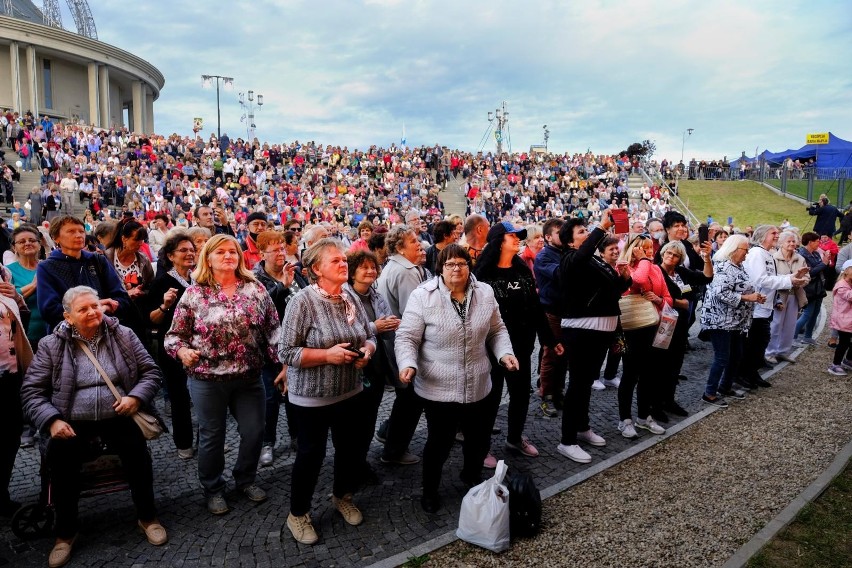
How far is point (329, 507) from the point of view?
4.19 metres

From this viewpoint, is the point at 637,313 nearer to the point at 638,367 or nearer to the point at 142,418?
the point at 638,367

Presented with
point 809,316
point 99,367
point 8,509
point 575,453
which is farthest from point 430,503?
point 809,316

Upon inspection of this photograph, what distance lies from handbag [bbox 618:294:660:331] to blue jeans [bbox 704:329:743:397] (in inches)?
55.6

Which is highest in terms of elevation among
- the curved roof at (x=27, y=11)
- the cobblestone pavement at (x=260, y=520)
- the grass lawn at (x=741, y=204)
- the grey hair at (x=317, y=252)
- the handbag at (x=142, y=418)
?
the curved roof at (x=27, y=11)

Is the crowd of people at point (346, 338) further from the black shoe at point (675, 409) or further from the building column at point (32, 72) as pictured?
the building column at point (32, 72)

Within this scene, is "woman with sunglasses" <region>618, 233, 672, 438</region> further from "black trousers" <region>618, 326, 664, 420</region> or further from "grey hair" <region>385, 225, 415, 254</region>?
"grey hair" <region>385, 225, 415, 254</region>

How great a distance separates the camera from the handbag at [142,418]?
3.65 meters

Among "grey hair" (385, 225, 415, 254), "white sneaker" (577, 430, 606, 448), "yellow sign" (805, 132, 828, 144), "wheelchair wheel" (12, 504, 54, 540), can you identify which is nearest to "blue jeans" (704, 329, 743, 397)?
"white sneaker" (577, 430, 606, 448)

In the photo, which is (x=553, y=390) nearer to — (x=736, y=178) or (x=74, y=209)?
(x=74, y=209)

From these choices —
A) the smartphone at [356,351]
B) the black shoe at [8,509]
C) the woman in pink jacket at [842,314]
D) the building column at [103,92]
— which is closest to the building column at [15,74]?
the building column at [103,92]

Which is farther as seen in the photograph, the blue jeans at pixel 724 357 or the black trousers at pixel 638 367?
the blue jeans at pixel 724 357

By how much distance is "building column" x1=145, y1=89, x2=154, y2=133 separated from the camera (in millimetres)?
44353

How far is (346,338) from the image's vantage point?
3662 millimetres

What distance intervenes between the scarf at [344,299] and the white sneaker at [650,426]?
3574 millimetres
